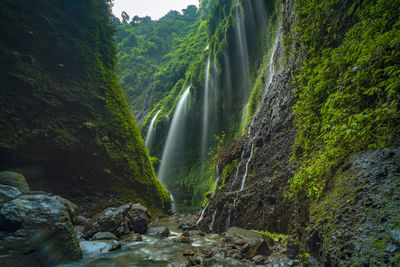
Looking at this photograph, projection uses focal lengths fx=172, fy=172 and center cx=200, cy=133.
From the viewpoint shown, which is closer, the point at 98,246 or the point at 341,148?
the point at 341,148

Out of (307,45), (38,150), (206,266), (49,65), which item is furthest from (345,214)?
(49,65)

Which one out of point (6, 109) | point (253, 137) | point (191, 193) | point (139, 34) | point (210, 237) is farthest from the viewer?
point (139, 34)

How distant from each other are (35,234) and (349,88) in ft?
18.5

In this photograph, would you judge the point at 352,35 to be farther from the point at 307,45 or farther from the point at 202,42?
the point at 202,42

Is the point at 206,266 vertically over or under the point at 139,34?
under

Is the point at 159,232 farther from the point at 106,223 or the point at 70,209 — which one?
the point at 70,209

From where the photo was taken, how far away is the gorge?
2064mm

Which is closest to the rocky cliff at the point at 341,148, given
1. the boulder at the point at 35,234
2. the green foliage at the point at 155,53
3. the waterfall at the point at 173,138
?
the boulder at the point at 35,234

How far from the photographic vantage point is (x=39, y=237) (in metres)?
3.00

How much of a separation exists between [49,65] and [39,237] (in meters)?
7.92

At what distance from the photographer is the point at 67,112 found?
7.62m

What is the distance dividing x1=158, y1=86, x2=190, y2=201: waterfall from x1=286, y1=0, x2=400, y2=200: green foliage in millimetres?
13874

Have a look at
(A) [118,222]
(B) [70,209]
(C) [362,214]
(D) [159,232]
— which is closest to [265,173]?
(C) [362,214]

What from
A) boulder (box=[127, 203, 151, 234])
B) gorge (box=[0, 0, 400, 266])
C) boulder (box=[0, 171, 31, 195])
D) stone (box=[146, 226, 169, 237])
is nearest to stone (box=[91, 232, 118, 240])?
gorge (box=[0, 0, 400, 266])
